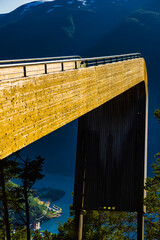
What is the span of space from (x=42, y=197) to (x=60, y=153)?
52298mm

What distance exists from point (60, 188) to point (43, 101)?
121743mm

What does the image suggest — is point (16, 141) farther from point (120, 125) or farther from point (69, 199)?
point (69, 199)

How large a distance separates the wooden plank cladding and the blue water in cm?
8787

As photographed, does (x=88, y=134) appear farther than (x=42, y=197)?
No

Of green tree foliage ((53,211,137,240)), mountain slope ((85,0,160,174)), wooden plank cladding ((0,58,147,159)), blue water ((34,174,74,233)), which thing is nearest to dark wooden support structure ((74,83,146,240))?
green tree foliage ((53,211,137,240))

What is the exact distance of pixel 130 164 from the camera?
1864cm

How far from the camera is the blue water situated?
9223 cm

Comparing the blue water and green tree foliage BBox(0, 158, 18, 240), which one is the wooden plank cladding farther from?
the blue water

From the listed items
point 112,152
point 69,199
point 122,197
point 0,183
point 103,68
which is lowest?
point 69,199

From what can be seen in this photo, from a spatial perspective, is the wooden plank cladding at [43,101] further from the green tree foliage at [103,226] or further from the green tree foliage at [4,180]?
the green tree foliage at [103,226]

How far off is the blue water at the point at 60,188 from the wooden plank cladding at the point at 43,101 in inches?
3460

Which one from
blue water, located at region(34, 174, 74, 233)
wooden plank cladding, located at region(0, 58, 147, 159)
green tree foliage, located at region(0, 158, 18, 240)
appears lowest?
blue water, located at region(34, 174, 74, 233)

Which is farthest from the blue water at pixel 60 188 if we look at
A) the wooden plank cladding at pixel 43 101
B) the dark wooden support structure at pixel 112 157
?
the wooden plank cladding at pixel 43 101

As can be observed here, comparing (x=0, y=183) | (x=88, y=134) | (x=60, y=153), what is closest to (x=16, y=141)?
(x=0, y=183)
